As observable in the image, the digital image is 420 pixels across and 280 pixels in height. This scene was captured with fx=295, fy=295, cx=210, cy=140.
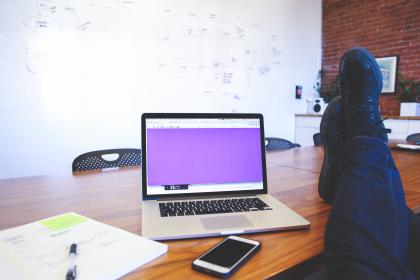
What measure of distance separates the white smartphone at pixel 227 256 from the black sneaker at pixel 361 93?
629mm

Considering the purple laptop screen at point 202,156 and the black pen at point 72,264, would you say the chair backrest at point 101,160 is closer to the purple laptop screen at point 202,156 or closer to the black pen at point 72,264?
the purple laptop screen at point 202,156

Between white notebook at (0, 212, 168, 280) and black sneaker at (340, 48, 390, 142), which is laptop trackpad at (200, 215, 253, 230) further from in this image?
black sneaker at (340, 48, 390, 142)

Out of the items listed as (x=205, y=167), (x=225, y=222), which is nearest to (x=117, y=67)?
(x=205, y=167)

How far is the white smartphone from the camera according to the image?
0.52 meters

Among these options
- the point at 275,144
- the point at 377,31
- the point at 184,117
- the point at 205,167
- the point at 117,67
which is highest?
the point at 377,31

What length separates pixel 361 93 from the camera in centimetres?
110

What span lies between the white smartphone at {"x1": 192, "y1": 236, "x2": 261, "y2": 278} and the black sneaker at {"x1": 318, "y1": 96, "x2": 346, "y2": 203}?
369 mm

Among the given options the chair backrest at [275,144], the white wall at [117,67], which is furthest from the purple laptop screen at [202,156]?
the white wall at [117,67]

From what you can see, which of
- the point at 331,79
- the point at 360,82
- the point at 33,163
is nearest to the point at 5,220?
the point at 360,82

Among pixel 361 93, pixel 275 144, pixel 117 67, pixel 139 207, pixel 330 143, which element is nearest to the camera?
pixel 139 207

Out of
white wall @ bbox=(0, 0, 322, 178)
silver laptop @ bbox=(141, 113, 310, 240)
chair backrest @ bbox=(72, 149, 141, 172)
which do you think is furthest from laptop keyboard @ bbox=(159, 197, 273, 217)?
white wall @ bbox=(0, 0, 322, 178)

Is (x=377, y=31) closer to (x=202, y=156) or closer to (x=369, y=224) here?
(x=202, y=156)

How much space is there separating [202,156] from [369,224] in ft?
1.59

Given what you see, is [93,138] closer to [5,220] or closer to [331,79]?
[5,220]
